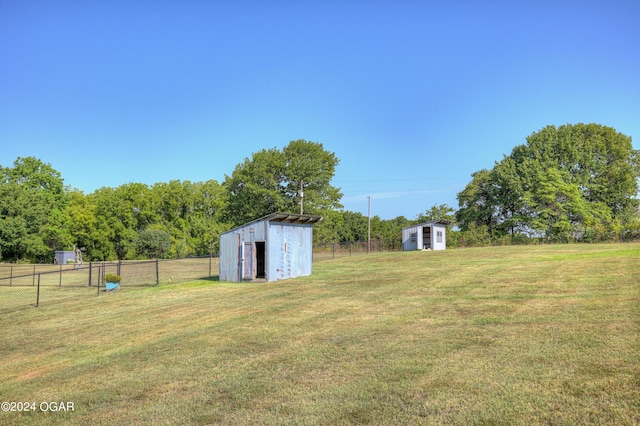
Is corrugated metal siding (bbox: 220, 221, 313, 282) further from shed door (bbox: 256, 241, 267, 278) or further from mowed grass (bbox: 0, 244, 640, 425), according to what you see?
mowed grass (bbox: 0, 244, 640, 425)

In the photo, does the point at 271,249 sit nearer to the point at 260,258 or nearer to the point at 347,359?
the point at 260,258

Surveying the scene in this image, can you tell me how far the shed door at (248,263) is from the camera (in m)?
19.7

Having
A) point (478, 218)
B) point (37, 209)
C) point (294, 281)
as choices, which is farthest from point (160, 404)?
point (37, 209)

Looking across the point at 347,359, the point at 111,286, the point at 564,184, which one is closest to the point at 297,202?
the point at 564,184

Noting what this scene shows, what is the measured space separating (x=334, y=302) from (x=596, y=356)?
728cm

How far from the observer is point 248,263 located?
1981cm

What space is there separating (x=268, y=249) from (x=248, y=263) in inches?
50.4

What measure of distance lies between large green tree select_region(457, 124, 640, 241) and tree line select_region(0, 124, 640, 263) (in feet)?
0.38

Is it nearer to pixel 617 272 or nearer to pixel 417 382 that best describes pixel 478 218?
pixel 617 272

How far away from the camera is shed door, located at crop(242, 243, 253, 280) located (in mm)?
19672

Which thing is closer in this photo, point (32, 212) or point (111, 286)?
point (111, 286)

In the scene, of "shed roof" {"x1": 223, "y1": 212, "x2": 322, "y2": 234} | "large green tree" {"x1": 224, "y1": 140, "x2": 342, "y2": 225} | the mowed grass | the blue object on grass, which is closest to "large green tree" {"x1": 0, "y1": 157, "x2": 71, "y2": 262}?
"large green tree" {"x1": 224, "y1": 140, "x2": 342, "y2": 225}

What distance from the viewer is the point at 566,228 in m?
44.1

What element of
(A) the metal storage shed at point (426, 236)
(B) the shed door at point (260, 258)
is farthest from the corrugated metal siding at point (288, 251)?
(A) the metal storage shed at point (426, 236)
